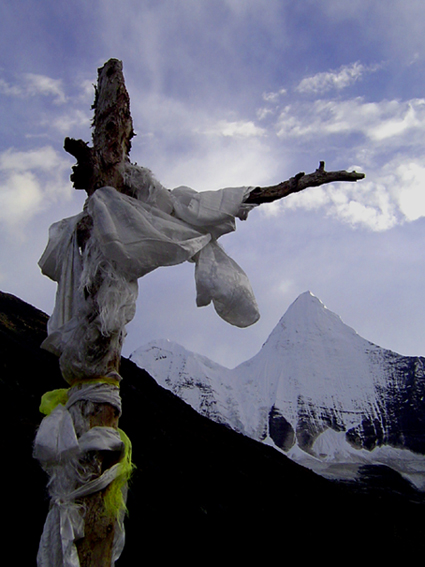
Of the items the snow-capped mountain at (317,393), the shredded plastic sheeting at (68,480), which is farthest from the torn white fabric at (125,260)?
the snow-capped mountain at (317,393)

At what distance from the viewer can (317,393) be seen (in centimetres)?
4353

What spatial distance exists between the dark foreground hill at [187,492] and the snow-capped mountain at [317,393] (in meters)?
21.0

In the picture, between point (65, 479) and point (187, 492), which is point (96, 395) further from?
point (187, 492)

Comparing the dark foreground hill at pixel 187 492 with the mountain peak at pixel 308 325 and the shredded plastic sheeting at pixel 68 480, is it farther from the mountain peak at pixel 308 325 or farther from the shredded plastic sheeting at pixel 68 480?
the mountain peak at pixel 308 325

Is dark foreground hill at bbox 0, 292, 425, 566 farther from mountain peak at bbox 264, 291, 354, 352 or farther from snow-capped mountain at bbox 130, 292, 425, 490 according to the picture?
mountain peak at bbox 264, 291, 354, 352

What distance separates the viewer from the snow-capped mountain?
35250mm

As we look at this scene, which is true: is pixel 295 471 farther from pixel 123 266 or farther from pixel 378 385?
pixel 378 385

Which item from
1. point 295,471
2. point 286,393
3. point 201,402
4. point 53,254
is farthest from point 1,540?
point 286,393

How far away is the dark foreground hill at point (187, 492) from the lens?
21.0ft

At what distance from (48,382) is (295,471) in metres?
6.48

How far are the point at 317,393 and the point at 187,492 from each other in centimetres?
3745

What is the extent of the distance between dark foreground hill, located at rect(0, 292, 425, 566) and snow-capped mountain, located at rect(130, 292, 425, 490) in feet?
68.8

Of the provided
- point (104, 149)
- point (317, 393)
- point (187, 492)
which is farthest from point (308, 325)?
point (104, 149)

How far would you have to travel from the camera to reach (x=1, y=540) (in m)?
5.30
